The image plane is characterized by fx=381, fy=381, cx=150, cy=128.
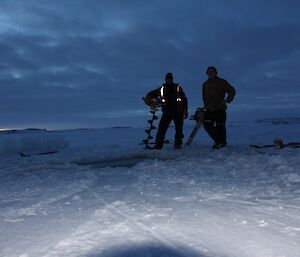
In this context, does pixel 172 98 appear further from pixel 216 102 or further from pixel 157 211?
pixel 157 211

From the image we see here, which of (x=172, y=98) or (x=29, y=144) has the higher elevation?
(x=172, y=98)

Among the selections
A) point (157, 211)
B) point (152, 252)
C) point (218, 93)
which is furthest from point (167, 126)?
point (152, 252)

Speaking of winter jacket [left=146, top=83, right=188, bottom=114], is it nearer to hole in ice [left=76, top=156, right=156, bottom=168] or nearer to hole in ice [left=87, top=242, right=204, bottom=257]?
hole in ice [left=76, top=156, right=156, bottom=168]

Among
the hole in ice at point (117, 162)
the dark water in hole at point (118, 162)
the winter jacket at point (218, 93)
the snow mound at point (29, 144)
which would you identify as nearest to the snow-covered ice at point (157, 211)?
the dark water in hole at point (118, 162)

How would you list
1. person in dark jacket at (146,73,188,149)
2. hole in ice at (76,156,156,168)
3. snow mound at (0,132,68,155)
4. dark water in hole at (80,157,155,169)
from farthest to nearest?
snow mound at (0,132,68,155)
person in dark jacket at (146,73,188,149)
hole in ice at (76,156,156,168)
dark water in hole at (80,157,155,169)

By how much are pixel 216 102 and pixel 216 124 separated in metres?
0.52

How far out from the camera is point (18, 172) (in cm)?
663

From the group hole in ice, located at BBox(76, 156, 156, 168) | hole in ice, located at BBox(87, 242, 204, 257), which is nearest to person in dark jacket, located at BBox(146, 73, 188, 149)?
hole in ice, located at BBox(76, 156, 156, 168)

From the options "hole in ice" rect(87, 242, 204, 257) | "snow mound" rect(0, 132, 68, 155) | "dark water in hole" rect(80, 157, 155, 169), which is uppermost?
"snow mound" rect(0, 132, 68, 155)

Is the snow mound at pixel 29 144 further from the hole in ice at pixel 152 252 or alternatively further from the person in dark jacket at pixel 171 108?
the hole in ice at pixel 152 252

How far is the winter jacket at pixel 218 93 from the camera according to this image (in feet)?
29.3

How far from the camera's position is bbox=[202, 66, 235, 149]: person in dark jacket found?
8.91m

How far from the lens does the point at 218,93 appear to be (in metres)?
8.96

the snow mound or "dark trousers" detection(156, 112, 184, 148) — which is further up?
"dark trousers" detection(156, 112, 184, 148)
